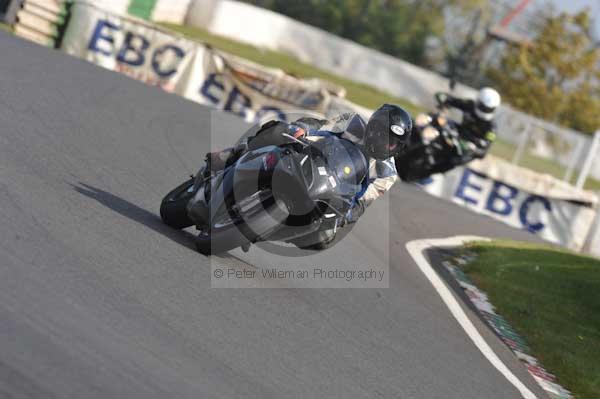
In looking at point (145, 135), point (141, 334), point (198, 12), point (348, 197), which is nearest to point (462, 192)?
point (145, 135)

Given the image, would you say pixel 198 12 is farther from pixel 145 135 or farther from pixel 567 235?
pixel 145 135

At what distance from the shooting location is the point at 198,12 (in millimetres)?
36188

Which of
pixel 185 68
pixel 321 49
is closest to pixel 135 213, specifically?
pixel 185 68

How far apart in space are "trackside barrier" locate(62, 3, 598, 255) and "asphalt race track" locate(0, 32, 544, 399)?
674 centimetres

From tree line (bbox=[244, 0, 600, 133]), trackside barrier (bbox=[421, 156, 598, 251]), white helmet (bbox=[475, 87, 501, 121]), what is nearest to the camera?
white helmet (bbox=[475, 87, 501, 121])

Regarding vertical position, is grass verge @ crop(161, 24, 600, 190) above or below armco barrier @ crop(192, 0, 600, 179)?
below

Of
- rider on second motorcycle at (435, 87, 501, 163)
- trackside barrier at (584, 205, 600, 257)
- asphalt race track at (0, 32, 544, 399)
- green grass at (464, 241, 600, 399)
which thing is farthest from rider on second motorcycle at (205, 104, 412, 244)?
trackside barrier at (584, 205, 600, 257)

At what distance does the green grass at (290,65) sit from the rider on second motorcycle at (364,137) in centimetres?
2276

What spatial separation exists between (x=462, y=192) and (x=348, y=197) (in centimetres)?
1128

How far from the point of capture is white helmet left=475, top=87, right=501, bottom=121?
1756 centimetres

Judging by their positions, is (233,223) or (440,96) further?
(440,96)

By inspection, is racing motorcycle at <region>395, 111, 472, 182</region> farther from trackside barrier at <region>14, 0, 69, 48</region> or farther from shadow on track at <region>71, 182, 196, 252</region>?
shadow on track at <region>71, 182, 196, 252</region>

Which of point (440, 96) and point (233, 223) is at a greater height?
point (440, 96)

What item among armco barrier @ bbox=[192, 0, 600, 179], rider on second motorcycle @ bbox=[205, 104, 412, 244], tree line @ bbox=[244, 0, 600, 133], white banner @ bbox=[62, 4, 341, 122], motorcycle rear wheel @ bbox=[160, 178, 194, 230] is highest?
tree line @ bbox=[244, 0, 600, 133]
